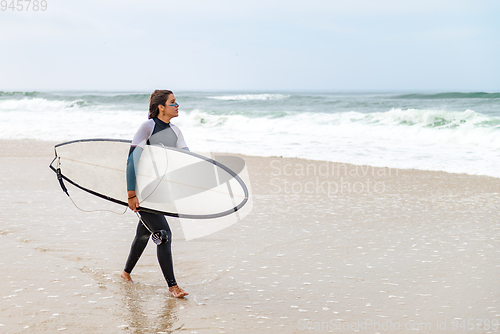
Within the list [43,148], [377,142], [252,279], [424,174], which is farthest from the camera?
[377,142]

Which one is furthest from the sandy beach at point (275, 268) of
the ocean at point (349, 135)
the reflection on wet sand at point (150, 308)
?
the ocean at point (349, 135)

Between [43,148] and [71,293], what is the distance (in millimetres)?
8807

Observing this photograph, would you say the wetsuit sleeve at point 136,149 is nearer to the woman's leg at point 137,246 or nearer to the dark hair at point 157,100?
the dark hair at point 157,100

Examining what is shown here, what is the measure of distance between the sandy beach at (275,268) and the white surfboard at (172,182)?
545 mm

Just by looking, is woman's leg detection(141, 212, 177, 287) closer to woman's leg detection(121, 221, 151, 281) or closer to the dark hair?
woman's leg detection(121, 221, 151, 281)

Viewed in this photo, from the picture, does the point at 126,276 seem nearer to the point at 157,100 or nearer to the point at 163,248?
the point at 163,248

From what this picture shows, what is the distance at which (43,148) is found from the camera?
10836 millimetres

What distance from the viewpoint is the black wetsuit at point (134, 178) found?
2990 millimetres

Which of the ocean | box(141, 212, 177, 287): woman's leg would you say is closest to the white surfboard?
box(141, 212, 177, 287): woman's leg

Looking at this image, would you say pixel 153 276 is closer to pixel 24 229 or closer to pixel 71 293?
pixel 71 293

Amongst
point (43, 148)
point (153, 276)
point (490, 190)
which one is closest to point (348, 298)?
point (153, 276)

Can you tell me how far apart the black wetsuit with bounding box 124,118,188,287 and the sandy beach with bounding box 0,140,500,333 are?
18 cm

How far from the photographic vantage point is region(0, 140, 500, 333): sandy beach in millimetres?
2641

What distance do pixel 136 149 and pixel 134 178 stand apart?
0.19 m
